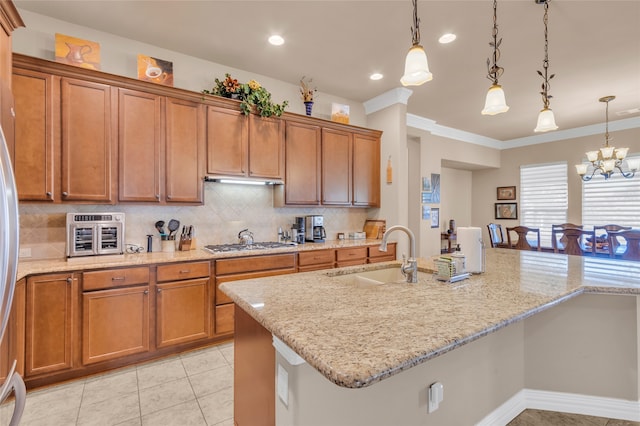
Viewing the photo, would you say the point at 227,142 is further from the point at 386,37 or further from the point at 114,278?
the point at 386,37

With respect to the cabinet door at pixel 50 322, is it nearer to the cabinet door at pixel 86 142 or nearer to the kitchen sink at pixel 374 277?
the cabinet door at pixel 86 142

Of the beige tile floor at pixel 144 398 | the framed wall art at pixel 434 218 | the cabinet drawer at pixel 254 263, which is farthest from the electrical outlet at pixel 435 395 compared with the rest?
the framed wall art at pixel 434 218

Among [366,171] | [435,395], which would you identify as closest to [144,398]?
[435,395]

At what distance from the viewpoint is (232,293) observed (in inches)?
58.4

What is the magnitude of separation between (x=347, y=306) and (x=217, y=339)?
88.8 inches

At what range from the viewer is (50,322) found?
7.39ft

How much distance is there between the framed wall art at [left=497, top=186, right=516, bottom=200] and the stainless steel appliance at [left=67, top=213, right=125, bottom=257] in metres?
7.63

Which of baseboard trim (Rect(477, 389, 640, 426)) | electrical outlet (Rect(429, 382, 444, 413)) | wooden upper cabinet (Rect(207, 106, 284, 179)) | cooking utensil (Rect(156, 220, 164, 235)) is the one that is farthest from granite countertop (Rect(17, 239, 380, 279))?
baseboard trim (Rect(477, 389, 640, 426))

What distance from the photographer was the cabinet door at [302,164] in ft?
12.4

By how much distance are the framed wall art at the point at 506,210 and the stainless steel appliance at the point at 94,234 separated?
299 inches

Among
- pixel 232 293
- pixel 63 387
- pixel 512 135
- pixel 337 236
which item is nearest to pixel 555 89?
pixel 512 135

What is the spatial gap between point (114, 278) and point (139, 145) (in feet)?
4.06

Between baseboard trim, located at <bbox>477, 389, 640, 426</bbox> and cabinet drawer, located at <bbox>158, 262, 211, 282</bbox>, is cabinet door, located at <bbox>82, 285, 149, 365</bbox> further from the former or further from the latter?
baseboard trim, located at <bbox>477, 389, 640, 426</bbox>

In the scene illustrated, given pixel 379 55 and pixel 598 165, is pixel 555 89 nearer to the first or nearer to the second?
pixel 598 165
